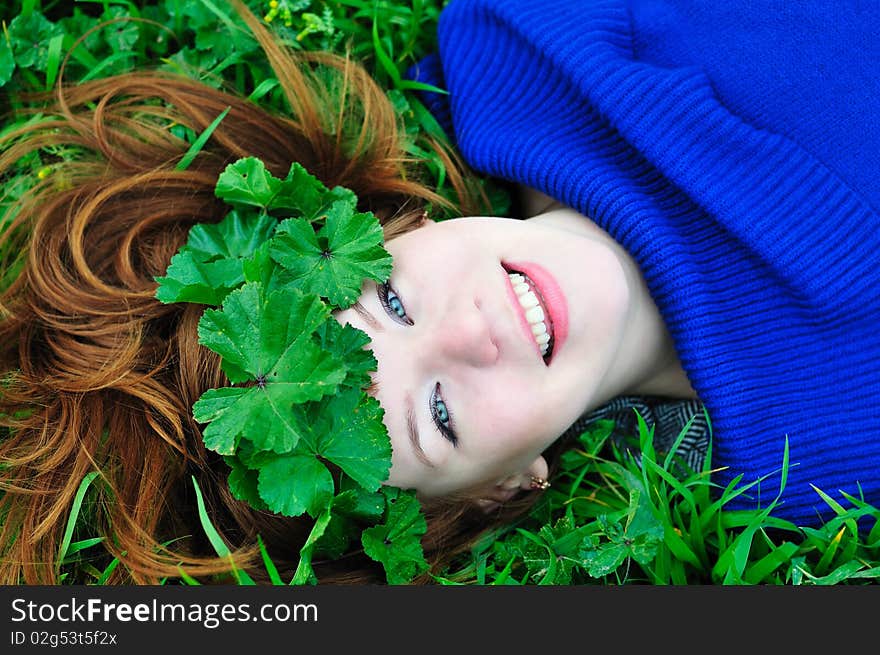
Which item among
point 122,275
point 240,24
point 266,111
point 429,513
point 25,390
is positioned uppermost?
point 240,24

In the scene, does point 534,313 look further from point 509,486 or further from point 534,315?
point 509,486

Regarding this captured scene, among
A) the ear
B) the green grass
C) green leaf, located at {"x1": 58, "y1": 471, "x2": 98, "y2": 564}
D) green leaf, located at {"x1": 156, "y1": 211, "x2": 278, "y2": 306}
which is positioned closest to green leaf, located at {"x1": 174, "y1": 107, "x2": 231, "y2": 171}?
the green grass

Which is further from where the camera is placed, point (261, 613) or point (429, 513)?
point (429, 513)

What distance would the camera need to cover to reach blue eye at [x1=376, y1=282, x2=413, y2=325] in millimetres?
2306

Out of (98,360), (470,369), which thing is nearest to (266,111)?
(98,360)

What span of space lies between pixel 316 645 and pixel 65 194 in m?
1.71

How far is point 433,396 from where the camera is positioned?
2.31 metres

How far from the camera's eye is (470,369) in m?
2.29

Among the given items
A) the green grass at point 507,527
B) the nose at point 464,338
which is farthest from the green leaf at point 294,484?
the nose at point 464,338

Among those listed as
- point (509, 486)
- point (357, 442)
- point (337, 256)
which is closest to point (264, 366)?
point (357, 442)

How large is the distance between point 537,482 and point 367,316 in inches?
36.5

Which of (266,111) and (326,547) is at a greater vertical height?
(266,111)

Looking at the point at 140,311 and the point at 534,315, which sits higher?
the point at 534,315

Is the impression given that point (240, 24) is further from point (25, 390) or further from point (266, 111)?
point (25, 390)
